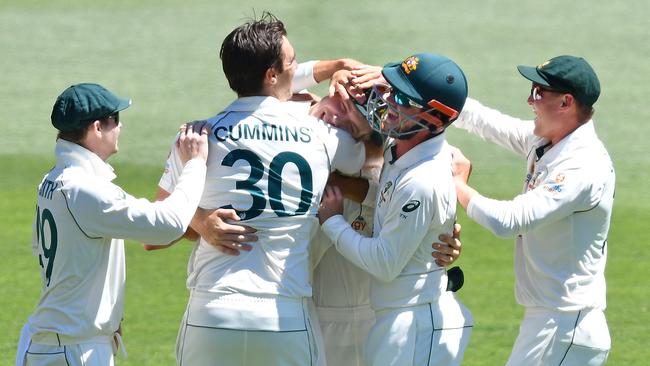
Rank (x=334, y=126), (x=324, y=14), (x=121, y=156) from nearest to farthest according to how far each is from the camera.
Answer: (x=334, y=126), (x=121, y=156), (x=324, y=14)

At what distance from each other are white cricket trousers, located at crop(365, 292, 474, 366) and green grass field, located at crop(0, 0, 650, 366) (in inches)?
127

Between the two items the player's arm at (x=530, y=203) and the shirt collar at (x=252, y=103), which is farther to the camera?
the player's arm at (x=530, y=203)

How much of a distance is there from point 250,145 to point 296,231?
402 millimetres

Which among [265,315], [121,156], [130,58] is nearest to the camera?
[265,315]

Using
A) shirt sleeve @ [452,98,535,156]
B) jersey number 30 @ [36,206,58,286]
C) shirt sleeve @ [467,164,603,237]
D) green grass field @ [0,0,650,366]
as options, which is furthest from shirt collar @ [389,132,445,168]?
green grass field @ [0,0,650,366]

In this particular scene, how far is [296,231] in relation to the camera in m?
4.63

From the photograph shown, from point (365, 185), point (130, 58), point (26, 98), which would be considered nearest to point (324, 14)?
point (130, 58)

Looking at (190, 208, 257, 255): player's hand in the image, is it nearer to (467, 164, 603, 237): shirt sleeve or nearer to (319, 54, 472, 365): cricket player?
(319, 54, 472, 365): cricket player

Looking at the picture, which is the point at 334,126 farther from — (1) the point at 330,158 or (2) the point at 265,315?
(2) the point at 265,315

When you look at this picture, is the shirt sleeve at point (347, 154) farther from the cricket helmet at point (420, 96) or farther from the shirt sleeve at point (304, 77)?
the shirt sleeve at point (304, 77)

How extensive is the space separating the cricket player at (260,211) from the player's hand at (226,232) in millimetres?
29

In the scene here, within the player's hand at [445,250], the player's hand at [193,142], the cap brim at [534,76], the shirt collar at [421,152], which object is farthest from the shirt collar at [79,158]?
the cap brim at [534,76]

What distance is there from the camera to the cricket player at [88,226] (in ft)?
14.9

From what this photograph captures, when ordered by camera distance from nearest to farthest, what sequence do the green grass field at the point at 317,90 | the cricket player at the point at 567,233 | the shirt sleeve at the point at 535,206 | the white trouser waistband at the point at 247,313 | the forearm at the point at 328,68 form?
the white trouser waistband at the point at 247,313, the shirt sleeve at the point at 535,206, the cricket player at the point at 567,233, the forearm at the point at 328,68, the green grass field at the point at 317,90
